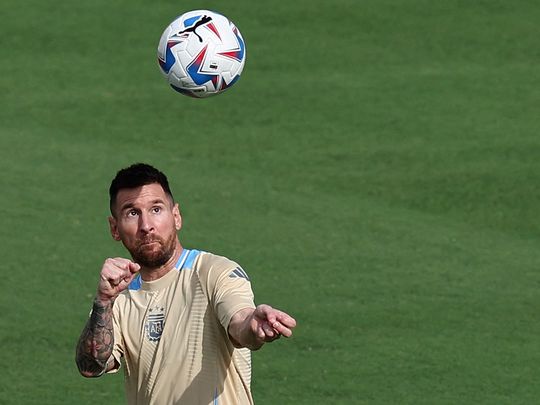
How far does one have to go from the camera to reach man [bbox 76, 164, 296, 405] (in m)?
5.20

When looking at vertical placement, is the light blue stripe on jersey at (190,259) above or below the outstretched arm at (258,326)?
above

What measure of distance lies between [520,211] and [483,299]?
2593mm

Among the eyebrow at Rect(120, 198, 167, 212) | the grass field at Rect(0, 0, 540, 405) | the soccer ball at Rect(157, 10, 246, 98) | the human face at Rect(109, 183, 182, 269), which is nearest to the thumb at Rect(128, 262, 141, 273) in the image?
the human face at Rect(109, 183, 182, 269)

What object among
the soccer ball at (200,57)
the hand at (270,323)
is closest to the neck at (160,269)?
the hand at (270,323)

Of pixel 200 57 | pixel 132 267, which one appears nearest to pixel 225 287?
pixel 132 267

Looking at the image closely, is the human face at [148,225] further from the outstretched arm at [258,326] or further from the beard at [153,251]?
the outstretched arm at [258,326]

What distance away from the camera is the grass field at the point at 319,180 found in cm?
1009

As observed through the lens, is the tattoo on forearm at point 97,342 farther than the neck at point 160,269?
No

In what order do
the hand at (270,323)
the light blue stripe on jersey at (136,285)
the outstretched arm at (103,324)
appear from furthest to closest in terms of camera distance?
the light blue stripe on jersey at (136,285) → the outstretched arm at (103,324) → the hand at (270,323)

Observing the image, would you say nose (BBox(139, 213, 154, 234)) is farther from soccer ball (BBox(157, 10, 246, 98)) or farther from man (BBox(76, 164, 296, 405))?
soccer ball (BBox(157, 10, 246, 98))

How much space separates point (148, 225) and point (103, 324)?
47cm

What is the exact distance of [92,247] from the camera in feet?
41.0

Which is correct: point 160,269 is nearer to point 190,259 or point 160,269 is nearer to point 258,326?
point 190,259

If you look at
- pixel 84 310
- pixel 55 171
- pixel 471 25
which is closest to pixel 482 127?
pixel 471 25
